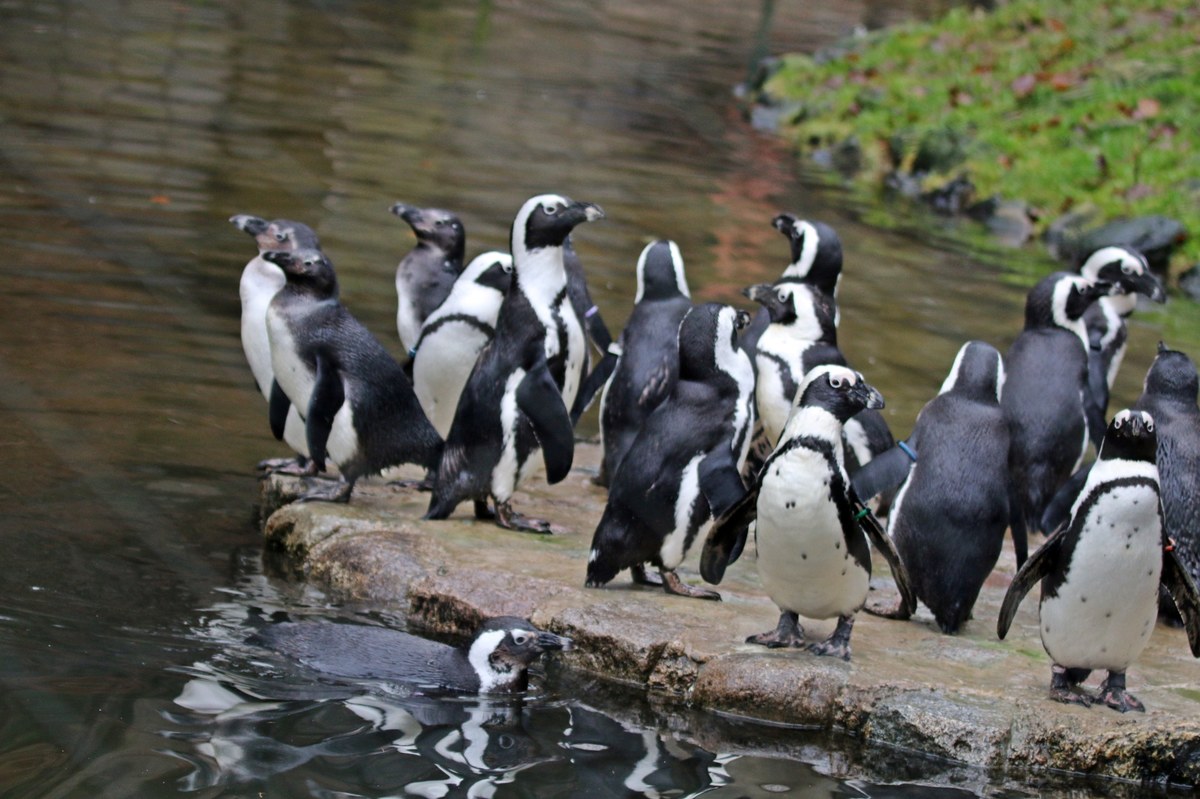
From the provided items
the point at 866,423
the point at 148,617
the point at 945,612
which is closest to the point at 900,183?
the point at 866,423

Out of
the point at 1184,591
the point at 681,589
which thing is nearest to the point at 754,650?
the point at 681,589

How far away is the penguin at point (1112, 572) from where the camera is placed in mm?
4426

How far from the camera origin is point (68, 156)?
1109 cm

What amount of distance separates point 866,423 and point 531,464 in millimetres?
1229

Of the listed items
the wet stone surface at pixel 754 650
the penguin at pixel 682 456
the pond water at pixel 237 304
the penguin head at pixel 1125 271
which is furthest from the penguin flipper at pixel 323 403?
the penguin head at pixel 1125 271

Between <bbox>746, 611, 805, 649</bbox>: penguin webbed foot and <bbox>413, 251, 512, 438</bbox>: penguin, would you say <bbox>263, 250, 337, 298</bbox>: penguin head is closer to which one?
<bbox>413, 251, 512, 438</bbox>: penguin

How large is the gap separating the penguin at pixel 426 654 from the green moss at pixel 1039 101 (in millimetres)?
10003

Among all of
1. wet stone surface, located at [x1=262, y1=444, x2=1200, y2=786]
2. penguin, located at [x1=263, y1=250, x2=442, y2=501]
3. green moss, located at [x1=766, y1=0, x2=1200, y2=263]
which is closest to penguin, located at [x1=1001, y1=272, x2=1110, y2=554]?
wet stone surface, located at [x1=262, y1=444, x2=1200, y2=786]

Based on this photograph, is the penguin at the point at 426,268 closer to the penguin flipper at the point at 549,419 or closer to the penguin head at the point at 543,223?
the penguin head at the point at 543,223

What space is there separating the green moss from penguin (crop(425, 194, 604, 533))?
339 inches

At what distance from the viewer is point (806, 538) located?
4.54m

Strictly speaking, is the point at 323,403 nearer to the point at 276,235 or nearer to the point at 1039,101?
the point at 276,235

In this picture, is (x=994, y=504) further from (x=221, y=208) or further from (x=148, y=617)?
(x=221, y=208)

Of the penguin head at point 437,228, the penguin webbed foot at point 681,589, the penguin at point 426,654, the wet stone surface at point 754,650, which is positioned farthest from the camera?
the penguin head at point 437,228
